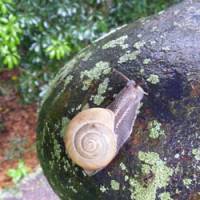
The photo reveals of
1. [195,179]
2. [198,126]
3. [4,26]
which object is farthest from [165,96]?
[4,26]

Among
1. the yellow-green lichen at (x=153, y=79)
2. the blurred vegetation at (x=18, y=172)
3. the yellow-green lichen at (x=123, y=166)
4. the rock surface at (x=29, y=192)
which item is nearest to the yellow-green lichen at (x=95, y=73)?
the yellow-green lichen at (x=153, y=79)

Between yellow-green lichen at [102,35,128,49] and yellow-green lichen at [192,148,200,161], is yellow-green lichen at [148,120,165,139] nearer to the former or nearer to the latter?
yellow-green lichen at [192,148,200,161]

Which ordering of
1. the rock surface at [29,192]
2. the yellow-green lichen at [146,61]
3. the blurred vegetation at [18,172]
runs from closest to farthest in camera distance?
the yellow-green lichen at [146,61] < the rock surface at [29,192] < the blurred vegetation at [18,172]

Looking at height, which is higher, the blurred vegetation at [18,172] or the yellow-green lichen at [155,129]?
the yellow-green lichen at [155,129]

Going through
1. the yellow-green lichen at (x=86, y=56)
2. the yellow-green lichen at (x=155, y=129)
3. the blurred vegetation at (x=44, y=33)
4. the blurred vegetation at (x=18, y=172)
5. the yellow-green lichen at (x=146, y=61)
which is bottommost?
the blurred vegetation at (x=18, y=172)

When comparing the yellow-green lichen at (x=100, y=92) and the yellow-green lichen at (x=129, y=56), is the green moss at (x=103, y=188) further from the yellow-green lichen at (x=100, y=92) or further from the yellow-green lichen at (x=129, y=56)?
the yellow-green lichen at (x=129, y=56)

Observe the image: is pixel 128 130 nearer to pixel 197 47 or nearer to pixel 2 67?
pixel 197 47

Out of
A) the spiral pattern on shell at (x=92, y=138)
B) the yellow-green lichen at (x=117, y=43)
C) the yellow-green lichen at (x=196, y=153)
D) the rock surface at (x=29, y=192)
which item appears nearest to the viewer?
the spiral pattern on shell at (x=92, y=138)
